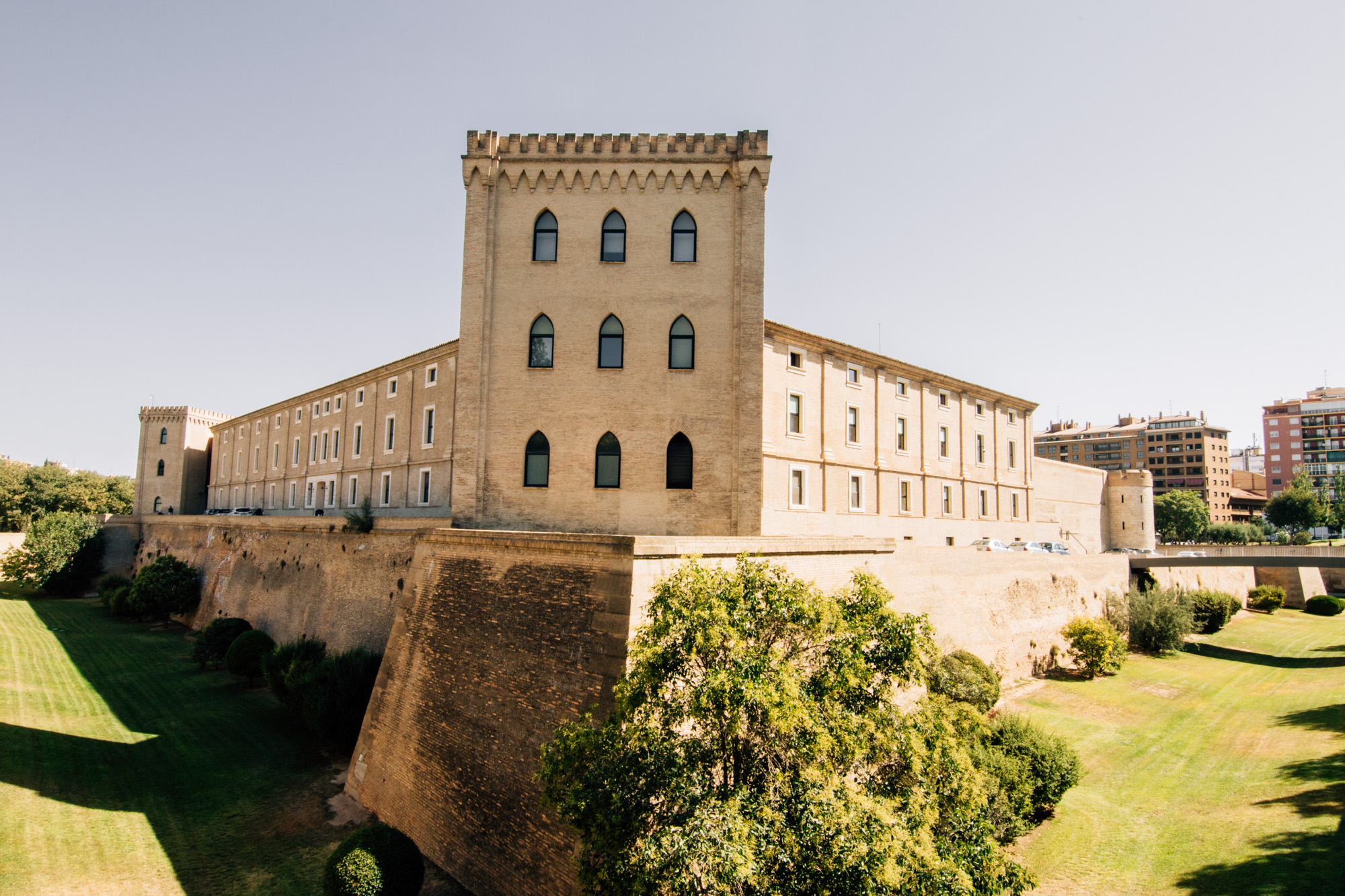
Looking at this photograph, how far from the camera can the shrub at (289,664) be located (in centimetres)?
1977

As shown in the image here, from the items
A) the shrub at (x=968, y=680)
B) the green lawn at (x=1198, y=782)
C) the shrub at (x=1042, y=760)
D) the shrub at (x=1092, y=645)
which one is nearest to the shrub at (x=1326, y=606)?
the green lawn at (x=1198, y=782)

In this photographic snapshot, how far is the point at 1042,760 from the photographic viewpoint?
→ 48.4 ft

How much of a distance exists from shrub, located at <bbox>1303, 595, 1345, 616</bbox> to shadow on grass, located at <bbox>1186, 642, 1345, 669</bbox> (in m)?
16.3

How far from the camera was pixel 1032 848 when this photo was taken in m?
14.0

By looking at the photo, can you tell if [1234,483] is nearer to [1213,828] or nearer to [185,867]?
[1213,828]

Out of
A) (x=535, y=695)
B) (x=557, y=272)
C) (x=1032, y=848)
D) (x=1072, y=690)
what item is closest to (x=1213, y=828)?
(x=1032, y=848)

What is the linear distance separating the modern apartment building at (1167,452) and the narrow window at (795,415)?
7740 centimetres

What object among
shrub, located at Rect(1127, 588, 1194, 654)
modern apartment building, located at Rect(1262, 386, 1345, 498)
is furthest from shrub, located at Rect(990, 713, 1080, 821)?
modern apartment building, located at Rect(1262, 386, 1345, 498)

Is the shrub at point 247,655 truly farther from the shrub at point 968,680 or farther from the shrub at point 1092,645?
the shrub at point 1092,645

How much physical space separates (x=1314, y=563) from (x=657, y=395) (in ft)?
175

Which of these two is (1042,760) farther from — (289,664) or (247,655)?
(247,655)

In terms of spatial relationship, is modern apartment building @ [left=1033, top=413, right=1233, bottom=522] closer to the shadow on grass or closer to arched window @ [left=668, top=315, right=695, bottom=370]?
the shadow on grass

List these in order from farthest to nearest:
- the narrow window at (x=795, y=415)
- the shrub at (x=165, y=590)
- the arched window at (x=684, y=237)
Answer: the shrub at (x=165, y=590), the narrow window at (x=795, y=415), the arched window at (x=684, y=237)

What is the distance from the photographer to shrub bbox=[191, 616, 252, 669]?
25844mm
